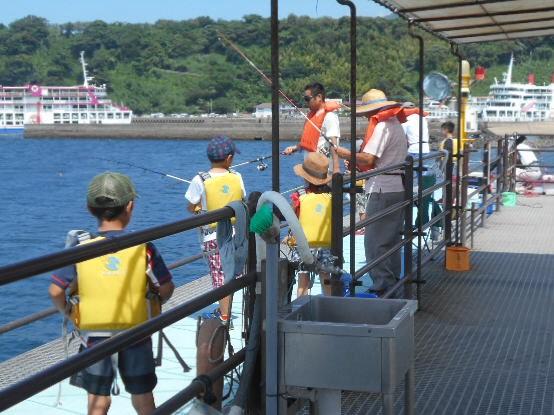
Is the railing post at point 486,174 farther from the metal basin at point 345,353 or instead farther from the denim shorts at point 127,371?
the denim shorts at point 127,371

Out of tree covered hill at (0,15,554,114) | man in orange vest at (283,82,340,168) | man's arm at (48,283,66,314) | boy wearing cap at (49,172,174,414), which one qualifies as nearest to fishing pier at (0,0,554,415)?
boy wearing cap at (49,172,174,414)

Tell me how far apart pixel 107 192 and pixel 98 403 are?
0.71 metres

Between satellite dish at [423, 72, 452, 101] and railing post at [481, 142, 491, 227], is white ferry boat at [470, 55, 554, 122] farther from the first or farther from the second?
satellite dish at [423, 72, 452, 101]

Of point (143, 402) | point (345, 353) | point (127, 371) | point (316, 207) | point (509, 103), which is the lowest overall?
point (143, 402)

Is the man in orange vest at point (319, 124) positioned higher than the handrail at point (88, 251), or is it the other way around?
the man in orange vest at point (319, 124)

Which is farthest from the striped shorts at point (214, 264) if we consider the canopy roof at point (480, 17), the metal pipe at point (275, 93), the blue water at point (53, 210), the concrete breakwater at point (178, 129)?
the concrete breakwater at point (178, 129)

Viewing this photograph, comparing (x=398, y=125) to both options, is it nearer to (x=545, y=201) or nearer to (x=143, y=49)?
(x=545, y=201)

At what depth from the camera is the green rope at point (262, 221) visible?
3.07 m

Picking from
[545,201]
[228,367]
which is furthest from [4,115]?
[228,367]

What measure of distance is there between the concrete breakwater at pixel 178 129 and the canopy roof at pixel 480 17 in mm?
85908

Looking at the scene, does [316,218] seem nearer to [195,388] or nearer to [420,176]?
[420,176]

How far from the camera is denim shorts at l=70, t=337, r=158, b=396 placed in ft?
10.3

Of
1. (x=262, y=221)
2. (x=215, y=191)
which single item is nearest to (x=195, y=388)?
(x=262, y=221)

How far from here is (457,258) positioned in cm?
771
